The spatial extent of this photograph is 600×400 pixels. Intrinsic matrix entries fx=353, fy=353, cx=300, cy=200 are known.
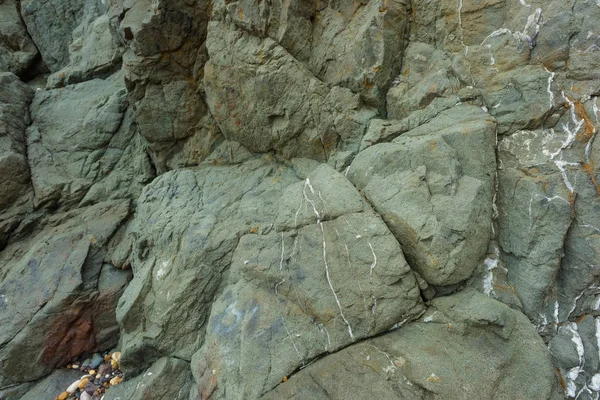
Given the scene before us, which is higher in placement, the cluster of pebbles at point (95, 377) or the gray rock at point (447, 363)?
the gray rock at point (447, 363)

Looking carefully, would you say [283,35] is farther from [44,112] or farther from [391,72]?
[44,112]

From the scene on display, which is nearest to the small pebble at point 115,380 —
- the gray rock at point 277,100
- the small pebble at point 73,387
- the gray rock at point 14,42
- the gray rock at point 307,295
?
the small pebble at point 73,387

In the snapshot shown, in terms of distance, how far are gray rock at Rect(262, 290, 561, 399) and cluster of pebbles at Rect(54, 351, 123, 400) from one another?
3.52 metres

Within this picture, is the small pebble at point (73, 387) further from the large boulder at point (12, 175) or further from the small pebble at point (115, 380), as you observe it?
the large boulder at point (12, 175)

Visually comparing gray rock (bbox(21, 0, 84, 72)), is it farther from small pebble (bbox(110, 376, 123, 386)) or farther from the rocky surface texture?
small pebble (bbox(110, 376, 123, 386))

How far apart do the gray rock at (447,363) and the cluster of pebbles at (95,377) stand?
138 inches

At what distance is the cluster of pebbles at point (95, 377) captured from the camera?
18.4 feet

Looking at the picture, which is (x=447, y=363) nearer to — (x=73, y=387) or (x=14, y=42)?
(x=73, y=387)

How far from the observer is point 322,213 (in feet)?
14.8

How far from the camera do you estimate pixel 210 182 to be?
662 centimetres

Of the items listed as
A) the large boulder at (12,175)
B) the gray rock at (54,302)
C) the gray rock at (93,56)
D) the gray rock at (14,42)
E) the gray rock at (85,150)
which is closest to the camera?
the gray rock at (54,302)

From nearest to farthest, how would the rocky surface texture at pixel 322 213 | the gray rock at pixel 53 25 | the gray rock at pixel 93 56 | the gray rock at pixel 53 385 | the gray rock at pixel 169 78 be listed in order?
the rocky surface texture at pixel 322 213, the gray rock at pixel 53 385, the gray rock at pixel 169 78, the gray rock at pixel 93 56, the gray rock at pixel 53 25

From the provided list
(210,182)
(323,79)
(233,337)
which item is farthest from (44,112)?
(233,337)

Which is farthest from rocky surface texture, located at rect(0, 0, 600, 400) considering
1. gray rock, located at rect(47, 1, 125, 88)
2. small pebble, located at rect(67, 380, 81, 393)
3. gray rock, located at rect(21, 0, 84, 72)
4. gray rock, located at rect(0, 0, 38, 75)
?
gray rock, located at rect(21, 0, 84, 72)
